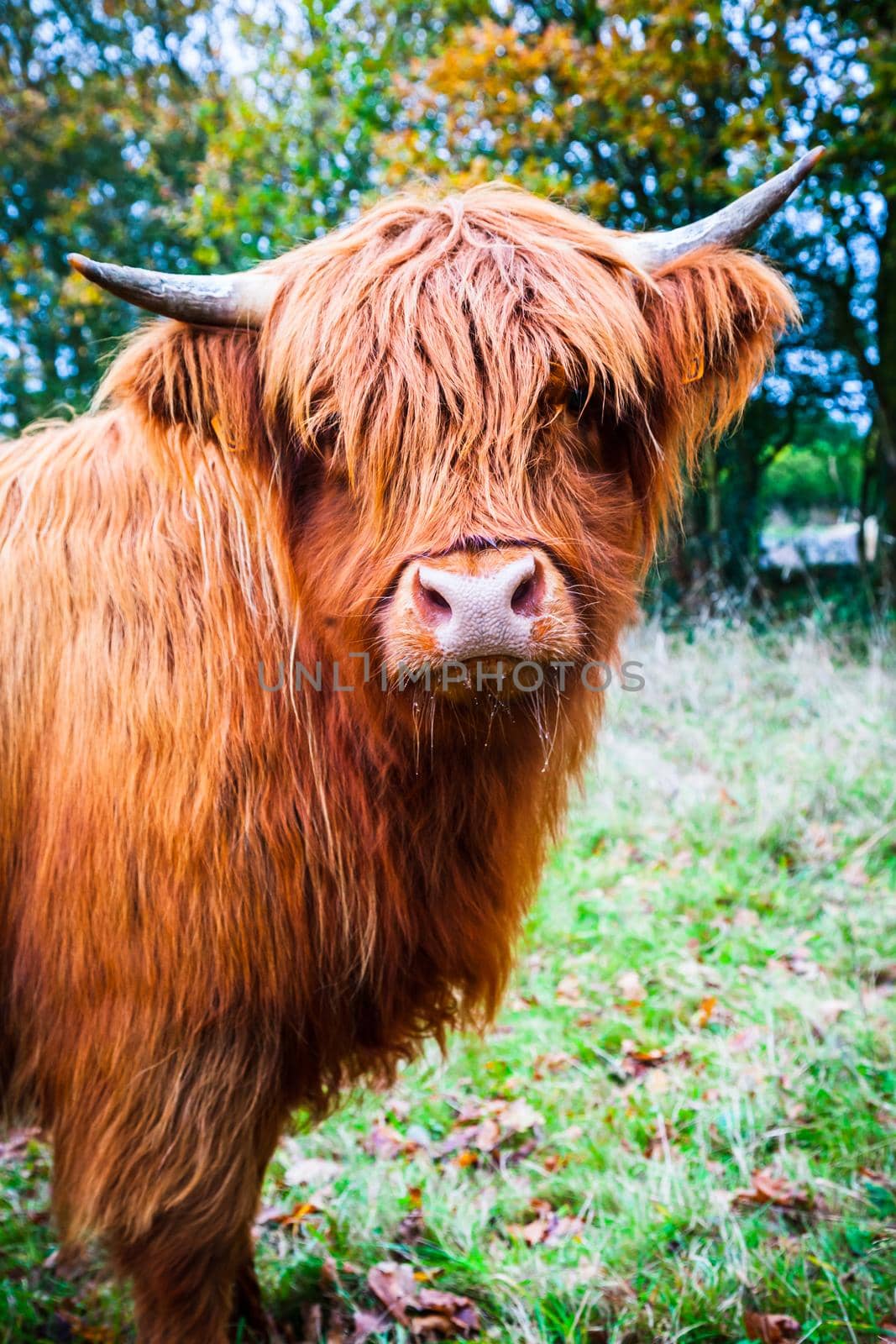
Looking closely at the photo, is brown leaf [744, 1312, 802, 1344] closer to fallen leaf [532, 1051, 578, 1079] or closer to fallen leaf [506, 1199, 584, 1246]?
fallen leaf [506, 1199, 584, 1246]

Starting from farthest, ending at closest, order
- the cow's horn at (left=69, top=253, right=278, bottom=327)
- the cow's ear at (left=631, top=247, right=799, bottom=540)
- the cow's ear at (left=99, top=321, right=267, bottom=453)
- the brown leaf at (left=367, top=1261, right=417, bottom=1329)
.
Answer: the brown leaf at (left=367, top=1261, right=417, bottom=1329), the cow's ear at (left=631, top=247, right=799, bottom=540), the cow's ear at (left=99, top=321, right=267, bottom=453), the cow's horn at (left=69, top=253, right=278, bottom=327)

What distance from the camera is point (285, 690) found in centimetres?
177

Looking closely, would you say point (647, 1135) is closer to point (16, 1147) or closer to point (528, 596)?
point (528, 596)

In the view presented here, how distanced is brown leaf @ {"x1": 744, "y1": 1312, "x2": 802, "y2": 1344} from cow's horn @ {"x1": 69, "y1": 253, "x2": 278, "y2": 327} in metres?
2.47

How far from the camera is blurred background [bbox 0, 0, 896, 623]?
22.3 feet

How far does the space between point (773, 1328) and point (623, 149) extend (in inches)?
339

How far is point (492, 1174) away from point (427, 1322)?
22.7 inches

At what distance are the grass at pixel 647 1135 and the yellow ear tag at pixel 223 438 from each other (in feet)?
5.43

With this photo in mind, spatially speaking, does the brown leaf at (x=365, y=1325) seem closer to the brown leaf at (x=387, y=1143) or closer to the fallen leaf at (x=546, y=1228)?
the fallen leaf at (x=546, y=1228)

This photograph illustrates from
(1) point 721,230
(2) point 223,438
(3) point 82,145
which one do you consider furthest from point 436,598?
(3) point 82,145

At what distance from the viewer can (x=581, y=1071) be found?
10.4 feet

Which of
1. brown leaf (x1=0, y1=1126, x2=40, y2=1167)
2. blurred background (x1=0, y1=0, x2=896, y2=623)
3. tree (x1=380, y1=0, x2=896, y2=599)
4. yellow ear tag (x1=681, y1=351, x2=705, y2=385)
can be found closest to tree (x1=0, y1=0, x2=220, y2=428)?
blurred background (x1=0, y1=0, x2=896, y2=623)

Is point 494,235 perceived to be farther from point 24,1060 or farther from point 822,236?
point 822,236

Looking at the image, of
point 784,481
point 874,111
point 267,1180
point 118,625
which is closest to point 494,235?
point 118,625
